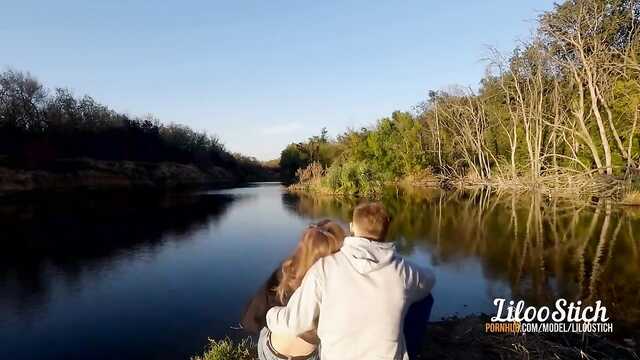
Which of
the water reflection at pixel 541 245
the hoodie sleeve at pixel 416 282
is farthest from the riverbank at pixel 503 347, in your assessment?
the hoodie sleeve at pixel 416 282

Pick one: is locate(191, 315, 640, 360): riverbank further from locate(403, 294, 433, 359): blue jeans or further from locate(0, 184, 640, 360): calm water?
locate(403, 294, 433, 359): blue jeans

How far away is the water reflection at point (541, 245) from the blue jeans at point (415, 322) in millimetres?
4833

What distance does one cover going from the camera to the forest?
23.2 meters

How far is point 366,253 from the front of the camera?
8.30 ft

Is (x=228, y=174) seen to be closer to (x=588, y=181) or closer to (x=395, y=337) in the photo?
(x=588, y=181)

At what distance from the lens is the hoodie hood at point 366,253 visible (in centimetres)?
252

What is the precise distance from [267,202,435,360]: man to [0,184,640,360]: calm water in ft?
12.5

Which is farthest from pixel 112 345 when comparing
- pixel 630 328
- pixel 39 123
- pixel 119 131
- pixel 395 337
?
pixel 119 131

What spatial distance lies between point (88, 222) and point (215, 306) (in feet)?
41.4

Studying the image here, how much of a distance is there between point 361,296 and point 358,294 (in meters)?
0.02

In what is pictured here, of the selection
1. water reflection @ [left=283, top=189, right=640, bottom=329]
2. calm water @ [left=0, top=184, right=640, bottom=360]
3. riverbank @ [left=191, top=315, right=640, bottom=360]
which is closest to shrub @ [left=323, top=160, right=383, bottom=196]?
water reflection @ [left=283, top=189, right=640, bottom=329]

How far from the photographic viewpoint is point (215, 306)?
25.9 feet

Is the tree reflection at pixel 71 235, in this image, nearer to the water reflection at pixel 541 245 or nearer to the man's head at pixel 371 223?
the water reflection at pixel 541 245

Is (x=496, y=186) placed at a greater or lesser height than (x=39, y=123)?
lesser
